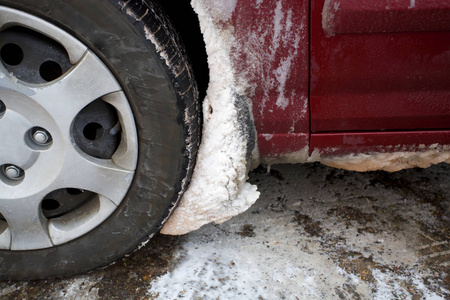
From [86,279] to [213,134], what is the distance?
78 centimetres

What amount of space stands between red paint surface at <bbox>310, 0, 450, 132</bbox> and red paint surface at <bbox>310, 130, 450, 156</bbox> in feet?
0.08

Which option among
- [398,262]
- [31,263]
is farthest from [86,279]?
[398,262]

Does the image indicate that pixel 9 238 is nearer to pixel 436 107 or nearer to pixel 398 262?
pixel 398 262

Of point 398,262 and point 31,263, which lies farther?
point 398,262

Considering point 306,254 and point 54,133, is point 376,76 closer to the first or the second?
point 306,254

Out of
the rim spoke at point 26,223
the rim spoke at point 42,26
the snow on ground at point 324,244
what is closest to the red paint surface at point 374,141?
the snow on ground at point 324,244

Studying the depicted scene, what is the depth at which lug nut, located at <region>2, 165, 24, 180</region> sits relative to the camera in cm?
144

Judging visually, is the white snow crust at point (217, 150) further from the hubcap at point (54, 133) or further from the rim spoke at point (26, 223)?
the rim spoke at point (26, 223)

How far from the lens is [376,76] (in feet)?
4.56

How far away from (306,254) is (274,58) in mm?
842

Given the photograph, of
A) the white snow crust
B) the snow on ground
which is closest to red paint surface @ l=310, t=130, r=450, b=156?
the white snow crust

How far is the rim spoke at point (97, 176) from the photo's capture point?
140 centimetres

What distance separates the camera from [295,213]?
1.95m

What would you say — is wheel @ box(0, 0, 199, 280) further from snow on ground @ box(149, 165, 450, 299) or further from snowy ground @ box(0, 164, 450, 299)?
snow on ground @ box(149, 165, 450, 299)
